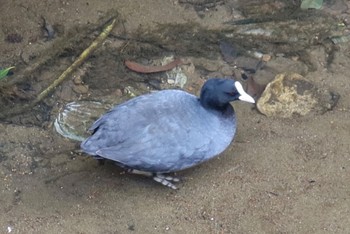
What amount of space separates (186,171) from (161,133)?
14.0 inches

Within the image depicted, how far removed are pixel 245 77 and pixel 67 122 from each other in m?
1.08

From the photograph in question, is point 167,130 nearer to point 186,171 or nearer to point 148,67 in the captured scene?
point 186,171

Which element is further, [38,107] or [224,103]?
[38,107]

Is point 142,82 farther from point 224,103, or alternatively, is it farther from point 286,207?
point 286,207

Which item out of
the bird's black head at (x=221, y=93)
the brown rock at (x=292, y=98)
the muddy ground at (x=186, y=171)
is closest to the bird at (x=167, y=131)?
the bird's black head at (x=221, y=93)

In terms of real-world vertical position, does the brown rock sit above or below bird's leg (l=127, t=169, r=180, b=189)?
above

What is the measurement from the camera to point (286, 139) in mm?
4008

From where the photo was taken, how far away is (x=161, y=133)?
3.63 metres

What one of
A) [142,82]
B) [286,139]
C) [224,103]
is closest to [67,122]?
[142,82]

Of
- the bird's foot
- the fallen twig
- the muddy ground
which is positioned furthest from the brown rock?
the bird's foot

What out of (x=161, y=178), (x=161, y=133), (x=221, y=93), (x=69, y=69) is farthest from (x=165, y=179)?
(x=69, y=69)

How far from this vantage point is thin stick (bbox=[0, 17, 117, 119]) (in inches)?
165

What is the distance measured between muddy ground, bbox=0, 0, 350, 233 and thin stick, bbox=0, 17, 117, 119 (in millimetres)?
35

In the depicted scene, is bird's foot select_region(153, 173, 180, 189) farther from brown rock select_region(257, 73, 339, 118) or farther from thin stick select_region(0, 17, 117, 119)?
thin stick select_region(0, 17, 117, 119)
